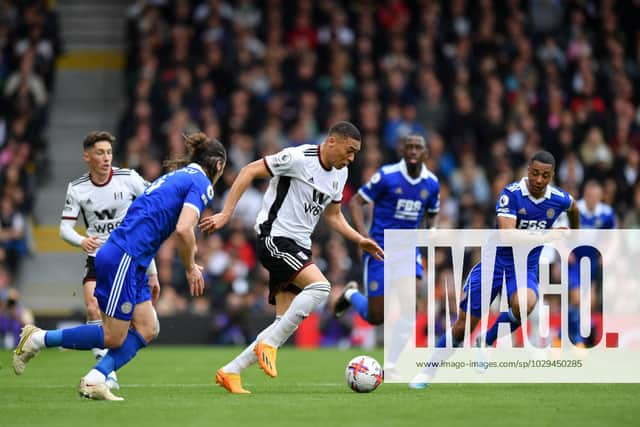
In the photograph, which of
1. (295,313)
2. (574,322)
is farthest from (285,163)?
(574,322)

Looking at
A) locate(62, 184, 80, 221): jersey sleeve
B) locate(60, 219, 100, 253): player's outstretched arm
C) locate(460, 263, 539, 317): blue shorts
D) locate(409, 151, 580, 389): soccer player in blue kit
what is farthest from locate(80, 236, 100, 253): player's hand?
locate(460, 263, 539, 317): blue shorts

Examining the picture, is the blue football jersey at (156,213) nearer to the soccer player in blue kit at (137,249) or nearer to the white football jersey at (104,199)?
the soccer player in blue kit at (137,249)

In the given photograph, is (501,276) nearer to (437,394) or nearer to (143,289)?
(437,394)

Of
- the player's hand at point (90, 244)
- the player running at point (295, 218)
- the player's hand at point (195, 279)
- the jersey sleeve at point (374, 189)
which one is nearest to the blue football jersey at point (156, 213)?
the player's hand at point (195, 279)

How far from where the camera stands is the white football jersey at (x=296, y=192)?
10.4 m

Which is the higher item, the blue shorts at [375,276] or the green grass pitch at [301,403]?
the blue shorts at [375,276]

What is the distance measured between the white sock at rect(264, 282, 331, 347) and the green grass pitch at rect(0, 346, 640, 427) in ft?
1.59

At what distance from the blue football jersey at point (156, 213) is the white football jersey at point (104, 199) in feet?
5.89

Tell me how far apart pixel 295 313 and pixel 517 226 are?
101 inches

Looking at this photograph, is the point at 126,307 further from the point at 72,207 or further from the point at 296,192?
the point at 72,207

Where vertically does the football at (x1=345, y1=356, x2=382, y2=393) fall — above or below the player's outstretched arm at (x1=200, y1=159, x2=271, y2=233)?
below

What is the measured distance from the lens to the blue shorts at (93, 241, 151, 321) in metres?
9.18

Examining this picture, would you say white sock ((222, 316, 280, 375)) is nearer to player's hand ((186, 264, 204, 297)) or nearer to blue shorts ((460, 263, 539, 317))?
player's hand ((186, 264, 204, 297))

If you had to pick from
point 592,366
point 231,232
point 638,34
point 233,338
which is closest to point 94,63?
point 231,232
